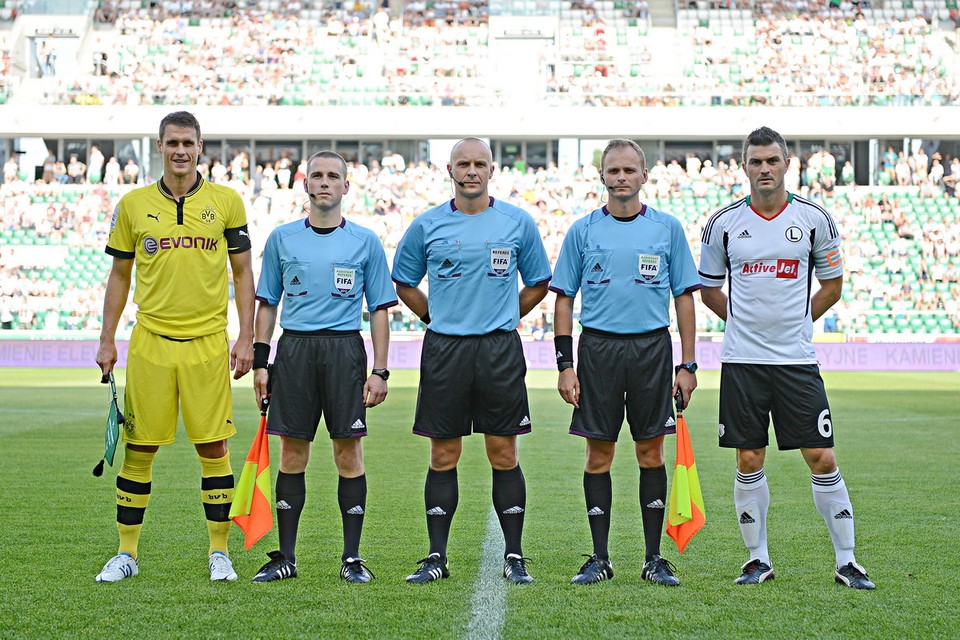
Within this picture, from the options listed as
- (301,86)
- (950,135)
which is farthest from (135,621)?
(950,135)

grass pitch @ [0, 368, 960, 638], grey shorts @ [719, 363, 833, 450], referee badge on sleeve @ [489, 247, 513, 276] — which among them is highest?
referee badge on sleeve @ [489, 247, 513, 276]

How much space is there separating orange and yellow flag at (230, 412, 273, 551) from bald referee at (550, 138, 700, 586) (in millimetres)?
1522

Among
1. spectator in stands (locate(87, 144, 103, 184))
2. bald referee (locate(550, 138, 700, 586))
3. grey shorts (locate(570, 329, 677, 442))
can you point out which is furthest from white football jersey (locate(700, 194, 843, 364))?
spectator in stands (locate(87, 144, 103, 184))

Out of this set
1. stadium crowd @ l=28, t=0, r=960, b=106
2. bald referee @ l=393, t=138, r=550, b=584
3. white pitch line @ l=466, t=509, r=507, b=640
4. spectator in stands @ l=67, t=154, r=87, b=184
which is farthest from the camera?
spectator in stands @ l=67, t=154, r=87, b=184

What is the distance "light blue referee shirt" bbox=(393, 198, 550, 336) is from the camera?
18.7 ft

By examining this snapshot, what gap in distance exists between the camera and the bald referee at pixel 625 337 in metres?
5.70

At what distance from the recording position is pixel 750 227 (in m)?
5.74

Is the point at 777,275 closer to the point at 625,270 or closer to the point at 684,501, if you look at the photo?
the point at 625,270

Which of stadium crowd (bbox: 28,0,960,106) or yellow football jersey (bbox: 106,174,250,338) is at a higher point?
stadium crowd (bbox: 28,0,960,106)

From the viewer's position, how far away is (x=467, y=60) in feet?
115

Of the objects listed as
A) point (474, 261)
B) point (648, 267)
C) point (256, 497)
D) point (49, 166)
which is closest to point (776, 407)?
point (648, 267)

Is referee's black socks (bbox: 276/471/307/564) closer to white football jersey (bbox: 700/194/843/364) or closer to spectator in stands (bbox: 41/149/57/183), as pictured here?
white football jersey (bbox: 700/194/843/364)

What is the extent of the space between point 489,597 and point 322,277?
1.74 meters

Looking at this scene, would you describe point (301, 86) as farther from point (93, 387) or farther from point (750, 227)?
point (750, 227)
